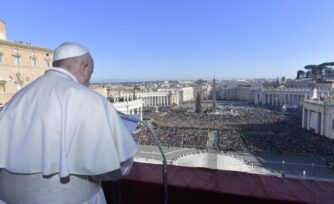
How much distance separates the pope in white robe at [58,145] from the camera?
1.20 m

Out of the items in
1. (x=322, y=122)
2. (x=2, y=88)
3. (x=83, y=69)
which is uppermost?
(x=83, y=69)

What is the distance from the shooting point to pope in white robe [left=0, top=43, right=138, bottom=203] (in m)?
1.20

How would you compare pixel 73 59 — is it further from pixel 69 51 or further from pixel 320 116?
pixel 320 116

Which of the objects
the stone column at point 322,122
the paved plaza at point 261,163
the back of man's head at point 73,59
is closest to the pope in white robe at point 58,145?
the back of man's head at point 73,59

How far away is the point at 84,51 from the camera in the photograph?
144 centimetres

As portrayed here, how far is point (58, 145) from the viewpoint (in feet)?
3.92

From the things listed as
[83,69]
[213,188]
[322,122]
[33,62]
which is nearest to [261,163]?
[33,62]

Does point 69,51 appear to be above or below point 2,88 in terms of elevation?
above

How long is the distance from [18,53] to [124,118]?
16.9 m

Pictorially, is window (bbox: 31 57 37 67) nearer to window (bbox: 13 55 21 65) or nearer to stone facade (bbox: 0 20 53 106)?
stone facade (bbox: 0 20 53 106)

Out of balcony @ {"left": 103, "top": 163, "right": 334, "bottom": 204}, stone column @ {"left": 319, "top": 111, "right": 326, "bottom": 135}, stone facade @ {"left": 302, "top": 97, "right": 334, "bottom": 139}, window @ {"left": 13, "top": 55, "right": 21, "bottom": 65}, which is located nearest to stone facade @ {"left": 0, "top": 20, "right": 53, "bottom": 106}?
window @ {"left": 13, "top": 55, "right": 21, "bottom": 65}

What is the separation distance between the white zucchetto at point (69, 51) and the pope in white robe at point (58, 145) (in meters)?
0.17

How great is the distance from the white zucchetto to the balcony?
1086 mm

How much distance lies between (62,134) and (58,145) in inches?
1.9
